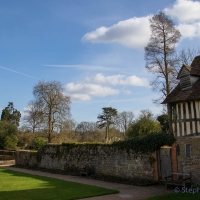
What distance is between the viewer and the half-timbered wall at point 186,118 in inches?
432

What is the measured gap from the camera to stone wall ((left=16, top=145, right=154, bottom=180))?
1326 centimetres

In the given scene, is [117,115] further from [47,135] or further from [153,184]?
[153,184]

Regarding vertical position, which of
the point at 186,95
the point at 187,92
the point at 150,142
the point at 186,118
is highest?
the point at 187,92

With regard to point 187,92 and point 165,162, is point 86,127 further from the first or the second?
point 187,92

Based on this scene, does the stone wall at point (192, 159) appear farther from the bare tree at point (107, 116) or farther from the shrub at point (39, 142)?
the bare tree at point (107, 116)

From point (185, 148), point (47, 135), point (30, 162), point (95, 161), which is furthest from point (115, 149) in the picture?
point (47, 135)

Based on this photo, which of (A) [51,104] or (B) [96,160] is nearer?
(B) [96,160]

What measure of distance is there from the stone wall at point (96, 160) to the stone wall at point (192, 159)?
1.71 metres

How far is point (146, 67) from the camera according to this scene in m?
17.7

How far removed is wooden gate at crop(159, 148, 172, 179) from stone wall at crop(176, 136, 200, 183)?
76 centimetres

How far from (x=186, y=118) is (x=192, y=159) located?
5.86 ft

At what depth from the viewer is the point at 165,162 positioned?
Result: 12.5m

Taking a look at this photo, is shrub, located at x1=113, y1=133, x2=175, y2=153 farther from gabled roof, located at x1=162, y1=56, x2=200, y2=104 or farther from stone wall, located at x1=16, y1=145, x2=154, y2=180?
gabled roof, located at x1=162, y1=56, x2=200, y2=104

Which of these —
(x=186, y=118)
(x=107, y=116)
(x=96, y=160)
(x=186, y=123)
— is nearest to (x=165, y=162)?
(x=186, y=123)
